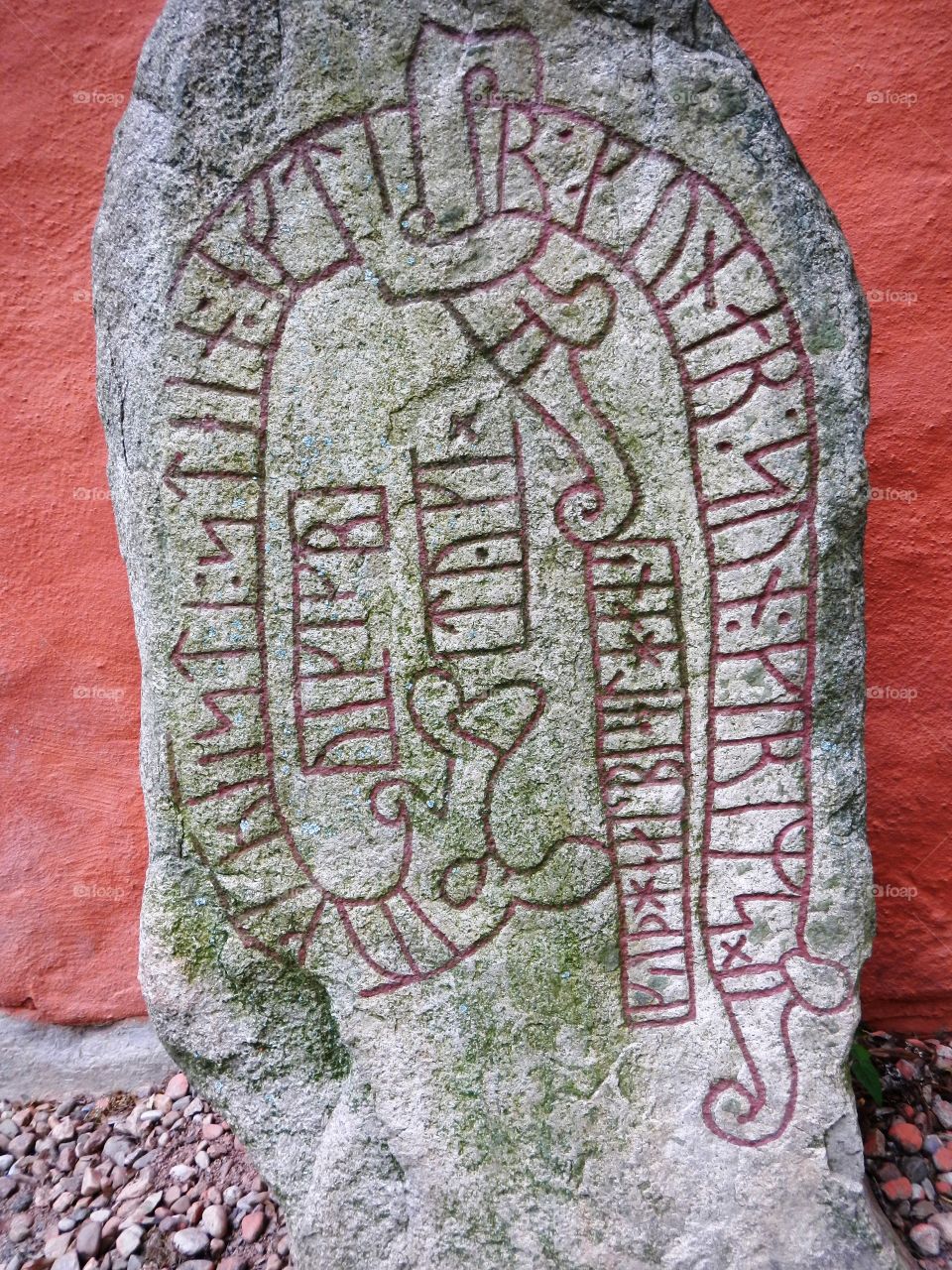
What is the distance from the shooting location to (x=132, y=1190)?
1966 millimetres

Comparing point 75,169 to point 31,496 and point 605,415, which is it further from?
point 605,415

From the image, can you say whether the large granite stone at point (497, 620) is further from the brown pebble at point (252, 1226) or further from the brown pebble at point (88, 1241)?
the brown pebble at point (88, 1241)

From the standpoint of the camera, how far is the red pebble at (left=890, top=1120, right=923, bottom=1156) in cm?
189

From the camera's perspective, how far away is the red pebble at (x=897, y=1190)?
1776 mm

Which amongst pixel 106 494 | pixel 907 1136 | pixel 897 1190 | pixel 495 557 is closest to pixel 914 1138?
pixel 907 1136

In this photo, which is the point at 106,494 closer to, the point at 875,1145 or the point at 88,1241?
the point at 88,1241

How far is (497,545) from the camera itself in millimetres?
1466

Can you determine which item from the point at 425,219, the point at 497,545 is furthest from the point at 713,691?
the point at 425,219

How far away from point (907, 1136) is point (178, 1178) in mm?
1479

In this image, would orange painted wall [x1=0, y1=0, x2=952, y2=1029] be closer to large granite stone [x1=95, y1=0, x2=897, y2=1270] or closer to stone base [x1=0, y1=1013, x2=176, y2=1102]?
stone base [x1=0, y1=1013, x2=176, y2=1102]

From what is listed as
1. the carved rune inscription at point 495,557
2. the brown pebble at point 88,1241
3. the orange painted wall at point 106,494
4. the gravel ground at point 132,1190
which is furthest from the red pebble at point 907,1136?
the brown pebble at point 88,1241

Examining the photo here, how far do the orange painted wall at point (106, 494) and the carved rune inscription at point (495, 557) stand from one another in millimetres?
750

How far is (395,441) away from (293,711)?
1.45 ft

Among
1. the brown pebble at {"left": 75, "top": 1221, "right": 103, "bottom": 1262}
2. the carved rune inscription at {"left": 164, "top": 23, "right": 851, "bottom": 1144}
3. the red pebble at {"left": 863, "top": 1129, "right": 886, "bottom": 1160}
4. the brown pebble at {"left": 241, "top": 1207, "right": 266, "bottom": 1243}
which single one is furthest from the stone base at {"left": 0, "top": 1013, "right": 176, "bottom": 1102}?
the red pebble at {"left": 863, "top": 1129, "right": 886, "bottom": 1160}
